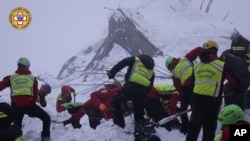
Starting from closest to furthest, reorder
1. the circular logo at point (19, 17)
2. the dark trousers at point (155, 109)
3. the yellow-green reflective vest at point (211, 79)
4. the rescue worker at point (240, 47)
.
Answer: the yellow-green reflective vest at point (211, 79), the dark trousers at point (155, 109), the rescue worker at point (240, 47), the circular logo at point (19, 17)

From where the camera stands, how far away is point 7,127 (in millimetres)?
4816

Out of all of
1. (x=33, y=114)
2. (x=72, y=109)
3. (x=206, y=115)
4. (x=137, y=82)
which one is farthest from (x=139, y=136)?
(x=72, y=109)

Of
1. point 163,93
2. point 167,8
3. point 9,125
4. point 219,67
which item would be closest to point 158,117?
point 163,93

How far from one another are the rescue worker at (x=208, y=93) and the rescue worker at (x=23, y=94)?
11.1 feet

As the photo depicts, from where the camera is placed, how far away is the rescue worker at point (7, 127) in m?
4.67

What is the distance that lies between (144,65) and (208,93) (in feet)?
5.11

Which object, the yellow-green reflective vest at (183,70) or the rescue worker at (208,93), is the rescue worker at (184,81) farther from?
the rescue worker at (208,93)

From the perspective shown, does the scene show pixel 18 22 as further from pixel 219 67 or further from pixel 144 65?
pixel 219 67

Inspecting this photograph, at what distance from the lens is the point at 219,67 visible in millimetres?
5891

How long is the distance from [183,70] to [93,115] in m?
2.52

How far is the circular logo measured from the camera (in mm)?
14225

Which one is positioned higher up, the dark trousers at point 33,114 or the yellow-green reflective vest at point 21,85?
the yellow-green reflective vest at point 21,85

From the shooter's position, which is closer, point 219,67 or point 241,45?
point 219,67

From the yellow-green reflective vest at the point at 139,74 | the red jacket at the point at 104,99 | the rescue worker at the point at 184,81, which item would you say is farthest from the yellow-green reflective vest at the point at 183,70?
the red jacket at the point at 104,99
